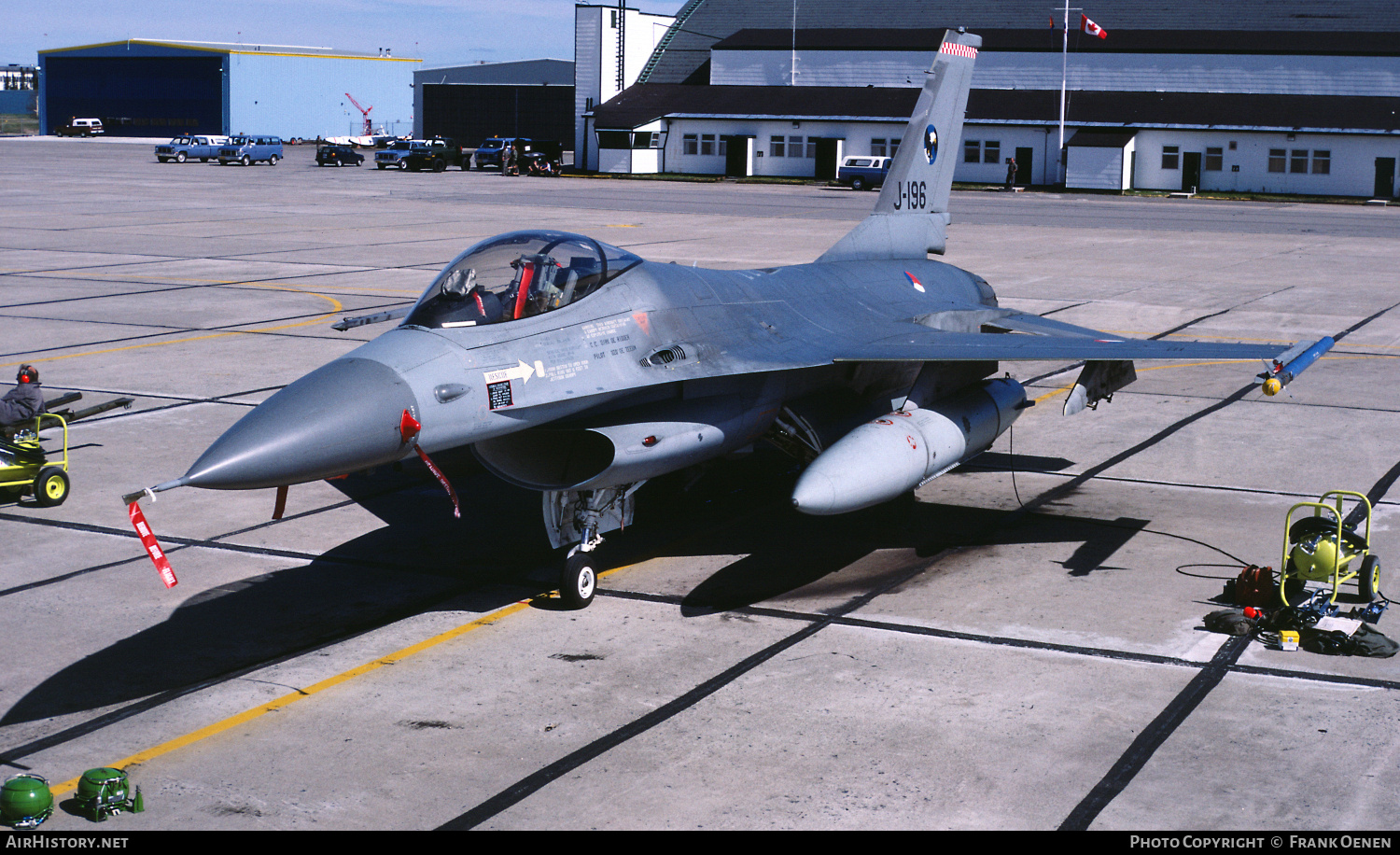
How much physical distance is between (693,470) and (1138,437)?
689 centimetres

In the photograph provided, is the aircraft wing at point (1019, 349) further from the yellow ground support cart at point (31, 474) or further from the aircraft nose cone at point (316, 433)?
the yellow ground support cart at point (31, 474)

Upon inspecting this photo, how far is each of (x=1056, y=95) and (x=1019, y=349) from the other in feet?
250

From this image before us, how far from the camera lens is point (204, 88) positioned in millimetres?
145000

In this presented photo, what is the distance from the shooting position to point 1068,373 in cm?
2378

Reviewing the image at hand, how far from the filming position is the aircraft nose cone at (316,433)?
934cm

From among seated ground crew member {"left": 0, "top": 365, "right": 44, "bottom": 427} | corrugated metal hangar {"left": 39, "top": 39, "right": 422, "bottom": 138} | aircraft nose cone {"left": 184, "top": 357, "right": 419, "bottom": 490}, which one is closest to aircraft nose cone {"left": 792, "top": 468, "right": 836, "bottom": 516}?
aircraft nose cone {"left": 184, "top": 357, "right": 419, "bottom": 490}

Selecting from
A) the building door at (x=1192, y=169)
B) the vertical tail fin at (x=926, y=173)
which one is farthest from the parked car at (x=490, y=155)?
the vertical tail fin at (x=926, y=173)

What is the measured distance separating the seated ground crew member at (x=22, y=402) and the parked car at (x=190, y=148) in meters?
83.5

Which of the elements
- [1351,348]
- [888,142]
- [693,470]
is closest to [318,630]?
[693,470]

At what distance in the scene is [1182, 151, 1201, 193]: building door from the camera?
7938 centimetres

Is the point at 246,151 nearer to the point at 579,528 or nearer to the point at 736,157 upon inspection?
the point at 736,157

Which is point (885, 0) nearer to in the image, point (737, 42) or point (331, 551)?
point (737, 42)

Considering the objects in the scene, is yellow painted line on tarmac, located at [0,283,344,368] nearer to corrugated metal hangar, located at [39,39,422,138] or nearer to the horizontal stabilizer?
the horizontal stabilizer

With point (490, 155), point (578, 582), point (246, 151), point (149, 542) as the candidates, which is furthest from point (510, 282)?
point (246, 151)
